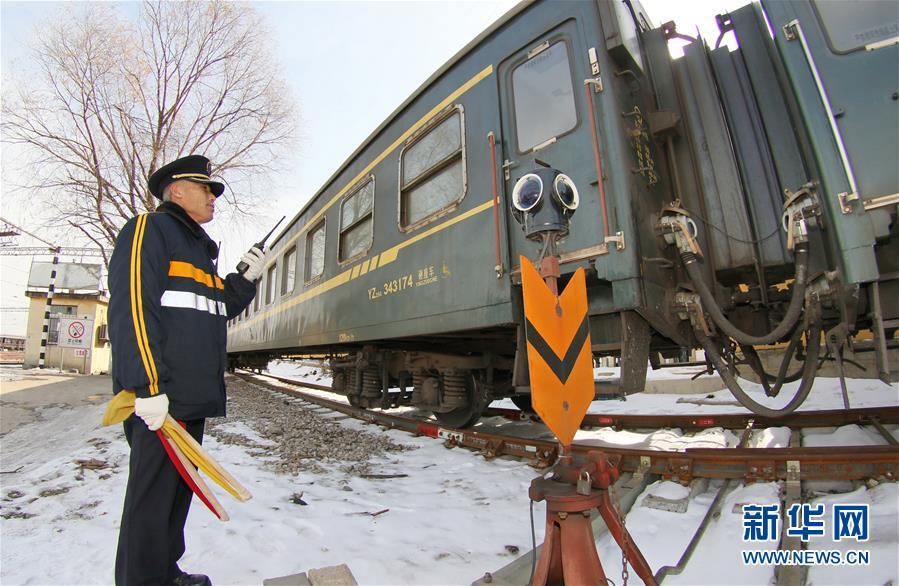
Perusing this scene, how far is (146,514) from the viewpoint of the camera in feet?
5.92

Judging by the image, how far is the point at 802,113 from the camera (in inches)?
96.0

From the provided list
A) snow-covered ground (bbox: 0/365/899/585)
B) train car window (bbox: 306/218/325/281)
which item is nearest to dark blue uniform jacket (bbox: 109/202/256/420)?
snow-covered ground (bbox: 0/365/899/585)

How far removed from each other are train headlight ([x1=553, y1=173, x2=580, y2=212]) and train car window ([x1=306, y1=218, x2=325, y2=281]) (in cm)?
493

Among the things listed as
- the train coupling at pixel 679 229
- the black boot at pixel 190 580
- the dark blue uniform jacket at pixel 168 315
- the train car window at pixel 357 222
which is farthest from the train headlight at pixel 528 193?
the train car window at pixel 357 222

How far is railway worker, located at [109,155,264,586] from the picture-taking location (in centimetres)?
178

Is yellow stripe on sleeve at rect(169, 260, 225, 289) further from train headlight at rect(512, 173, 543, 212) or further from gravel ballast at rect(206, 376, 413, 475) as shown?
gravel ballast at rect(206, 376, 413, 475)

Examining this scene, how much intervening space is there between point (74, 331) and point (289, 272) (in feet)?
38.8

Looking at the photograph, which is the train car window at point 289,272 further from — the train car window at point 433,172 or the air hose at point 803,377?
the air hose at point 803,377

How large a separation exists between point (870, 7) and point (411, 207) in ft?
11.0

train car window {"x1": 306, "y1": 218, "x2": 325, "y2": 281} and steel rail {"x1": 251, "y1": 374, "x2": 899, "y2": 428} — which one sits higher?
train car window {"x1": 306, "y1": 218, "x2": 325, "y2": 281}

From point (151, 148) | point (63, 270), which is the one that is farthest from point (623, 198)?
point (63, 270)

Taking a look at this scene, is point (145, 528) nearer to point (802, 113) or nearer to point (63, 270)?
point (802, 113)

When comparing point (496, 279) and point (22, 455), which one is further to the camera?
point (22, 455)

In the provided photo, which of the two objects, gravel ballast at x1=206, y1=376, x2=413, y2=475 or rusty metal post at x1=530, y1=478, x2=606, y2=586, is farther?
gravel ballast at x1=206, y1=376, x2=413, y2=475
